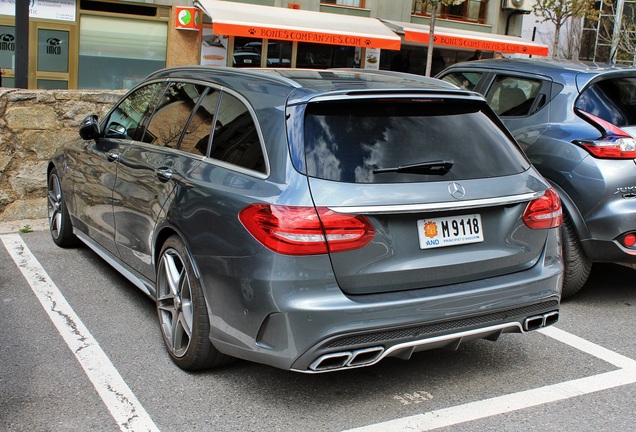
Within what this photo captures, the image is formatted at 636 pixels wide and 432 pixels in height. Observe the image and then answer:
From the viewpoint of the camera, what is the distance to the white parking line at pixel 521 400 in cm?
361

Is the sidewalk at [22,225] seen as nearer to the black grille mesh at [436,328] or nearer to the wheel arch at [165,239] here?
the wheel arch at [165,239]

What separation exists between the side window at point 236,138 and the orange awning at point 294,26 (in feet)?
43.0

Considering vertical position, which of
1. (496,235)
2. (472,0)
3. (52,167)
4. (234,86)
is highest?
(472,0)

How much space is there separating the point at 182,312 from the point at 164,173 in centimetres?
82

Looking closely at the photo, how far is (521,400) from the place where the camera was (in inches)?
154

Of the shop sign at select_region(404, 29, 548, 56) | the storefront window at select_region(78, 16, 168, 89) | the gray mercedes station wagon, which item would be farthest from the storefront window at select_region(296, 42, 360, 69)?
the gray mercedes station wagon

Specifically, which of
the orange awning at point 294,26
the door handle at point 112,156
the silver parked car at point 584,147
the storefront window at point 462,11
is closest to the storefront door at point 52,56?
the orange awning at point 294,26

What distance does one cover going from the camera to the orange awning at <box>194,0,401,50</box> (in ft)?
56.1

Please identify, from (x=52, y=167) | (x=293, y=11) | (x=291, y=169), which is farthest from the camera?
(x=293, y=11)

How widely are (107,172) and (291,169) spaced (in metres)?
2.27

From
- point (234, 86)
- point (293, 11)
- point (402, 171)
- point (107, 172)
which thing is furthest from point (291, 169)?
point (293, 11)

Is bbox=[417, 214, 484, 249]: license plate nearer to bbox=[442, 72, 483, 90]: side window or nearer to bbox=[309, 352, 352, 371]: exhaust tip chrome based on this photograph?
bbox=[309, 352, 352, 371]: exhaust tip chrome

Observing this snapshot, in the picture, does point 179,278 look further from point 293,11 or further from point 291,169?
point 293,11

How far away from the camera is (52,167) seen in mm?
6891
